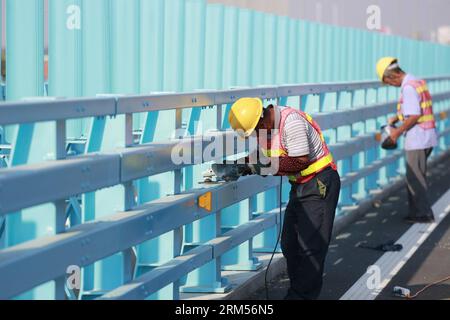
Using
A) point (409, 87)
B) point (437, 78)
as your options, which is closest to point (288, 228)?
point (409, 87)

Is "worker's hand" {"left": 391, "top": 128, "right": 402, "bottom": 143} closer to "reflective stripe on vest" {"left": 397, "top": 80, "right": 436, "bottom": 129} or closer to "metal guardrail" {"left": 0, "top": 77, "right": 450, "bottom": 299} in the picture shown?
"reflective stripe on vest" {"left": 397, "top": 80, "right": 436, "bottom": 129}

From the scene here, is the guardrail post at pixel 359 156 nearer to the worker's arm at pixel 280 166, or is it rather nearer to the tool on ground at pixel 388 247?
the tool on ground at pixel 388 247

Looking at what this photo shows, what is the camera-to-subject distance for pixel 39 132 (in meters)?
6.00

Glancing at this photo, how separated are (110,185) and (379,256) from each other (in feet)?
17.4

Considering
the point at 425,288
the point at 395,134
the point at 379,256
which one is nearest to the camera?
the point at 425,288

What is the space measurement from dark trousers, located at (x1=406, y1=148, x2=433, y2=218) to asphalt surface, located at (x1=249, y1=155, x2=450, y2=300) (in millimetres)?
247

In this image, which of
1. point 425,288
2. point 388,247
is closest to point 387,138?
point 388,247

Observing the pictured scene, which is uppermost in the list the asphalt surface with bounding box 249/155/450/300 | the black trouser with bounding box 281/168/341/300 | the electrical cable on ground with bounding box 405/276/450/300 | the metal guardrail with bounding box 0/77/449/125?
the metal guardrail with bounding box 0/77/449/125

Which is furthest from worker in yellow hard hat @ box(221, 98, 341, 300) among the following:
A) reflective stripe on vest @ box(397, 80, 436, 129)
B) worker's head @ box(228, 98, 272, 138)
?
reflective stripe on vest @ box(397, 80, 436, 129)

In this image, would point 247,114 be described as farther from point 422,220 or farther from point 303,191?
point 422,220

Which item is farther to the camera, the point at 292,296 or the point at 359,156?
the point at 359,156

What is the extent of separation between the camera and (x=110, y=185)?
6.27 metres

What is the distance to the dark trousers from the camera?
13375mm
